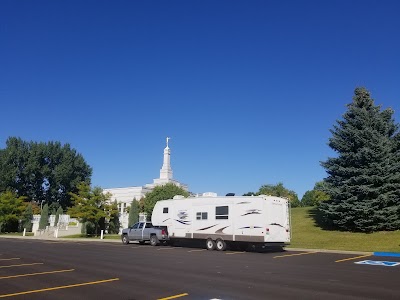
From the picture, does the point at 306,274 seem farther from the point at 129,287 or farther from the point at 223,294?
the point at 129,287

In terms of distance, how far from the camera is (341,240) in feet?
92.3

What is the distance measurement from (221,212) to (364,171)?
12.8 metres

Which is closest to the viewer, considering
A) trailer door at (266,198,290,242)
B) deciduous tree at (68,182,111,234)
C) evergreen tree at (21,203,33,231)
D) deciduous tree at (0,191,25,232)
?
trailer door at (266,198,290,242)

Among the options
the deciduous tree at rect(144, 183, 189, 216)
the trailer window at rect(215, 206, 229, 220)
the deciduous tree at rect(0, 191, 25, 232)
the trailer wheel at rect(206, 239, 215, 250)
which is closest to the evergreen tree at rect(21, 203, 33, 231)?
the deciduous tree at rect(0, 191, 25, 232)

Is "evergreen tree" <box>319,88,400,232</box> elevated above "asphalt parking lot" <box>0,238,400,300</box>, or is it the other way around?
"evergreen tree" <box>319,88,400,232</box>

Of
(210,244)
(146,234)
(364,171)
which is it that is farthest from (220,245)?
(364,171)

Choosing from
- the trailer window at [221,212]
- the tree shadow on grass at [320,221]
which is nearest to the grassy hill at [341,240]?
the tree shadow on grass at [320,221]

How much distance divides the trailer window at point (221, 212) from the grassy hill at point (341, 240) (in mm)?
5624

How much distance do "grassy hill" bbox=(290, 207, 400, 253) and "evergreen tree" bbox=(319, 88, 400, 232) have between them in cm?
104

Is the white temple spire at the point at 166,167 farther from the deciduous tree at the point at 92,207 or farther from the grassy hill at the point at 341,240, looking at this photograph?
the grassy hill at the point at 341,240

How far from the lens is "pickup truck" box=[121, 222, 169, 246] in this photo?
94.3ft

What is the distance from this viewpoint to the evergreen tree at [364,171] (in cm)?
2928

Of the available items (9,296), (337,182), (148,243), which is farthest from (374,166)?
(9,296)

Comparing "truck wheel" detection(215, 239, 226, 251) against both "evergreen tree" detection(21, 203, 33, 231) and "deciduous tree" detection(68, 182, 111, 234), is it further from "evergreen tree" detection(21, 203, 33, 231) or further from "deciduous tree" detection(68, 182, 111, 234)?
"evergreen tree" detection(21, 203, 33, 231)
